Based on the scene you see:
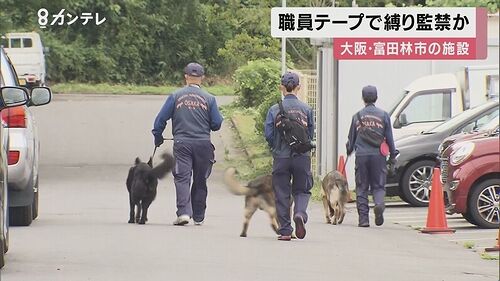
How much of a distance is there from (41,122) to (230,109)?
18.2 ft

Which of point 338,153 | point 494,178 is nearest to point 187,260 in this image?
point 494,178

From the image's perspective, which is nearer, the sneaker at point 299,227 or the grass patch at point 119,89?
the sneaker at point 299,227

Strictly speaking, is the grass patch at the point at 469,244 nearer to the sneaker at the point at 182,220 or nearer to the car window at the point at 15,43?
the sneaker at the point at 182,220

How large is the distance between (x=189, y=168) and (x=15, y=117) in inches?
81.4

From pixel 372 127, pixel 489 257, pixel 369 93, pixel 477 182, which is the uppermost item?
pixel 369 93

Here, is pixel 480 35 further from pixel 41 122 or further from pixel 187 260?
pixel 41 122

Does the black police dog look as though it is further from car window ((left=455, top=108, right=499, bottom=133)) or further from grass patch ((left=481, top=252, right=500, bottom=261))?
car window ((left=455, top=108, right=499, bottom=133))

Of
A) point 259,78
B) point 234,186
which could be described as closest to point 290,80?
point 234,186

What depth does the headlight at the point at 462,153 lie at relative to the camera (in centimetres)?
1641

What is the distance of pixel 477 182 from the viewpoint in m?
16.4

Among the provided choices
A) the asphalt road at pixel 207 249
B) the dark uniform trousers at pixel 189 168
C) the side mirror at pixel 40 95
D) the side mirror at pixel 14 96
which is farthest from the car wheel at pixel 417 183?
the side mirror at pixel 14 96

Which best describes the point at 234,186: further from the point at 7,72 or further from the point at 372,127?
the point at 7,72

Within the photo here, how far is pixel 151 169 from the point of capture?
1526 centimetres

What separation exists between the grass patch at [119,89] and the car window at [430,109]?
30877mm
